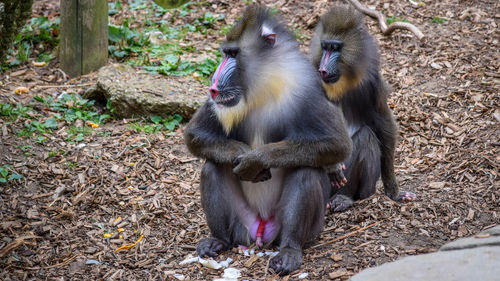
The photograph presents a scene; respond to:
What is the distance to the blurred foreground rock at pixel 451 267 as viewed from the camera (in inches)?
113

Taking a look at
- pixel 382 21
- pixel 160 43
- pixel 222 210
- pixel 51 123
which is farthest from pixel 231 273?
pixel 382 21

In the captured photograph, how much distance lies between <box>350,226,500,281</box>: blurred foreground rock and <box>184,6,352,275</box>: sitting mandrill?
3.77ft

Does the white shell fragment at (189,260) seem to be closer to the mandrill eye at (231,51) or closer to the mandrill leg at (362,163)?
the mandrill leg at (362,163)

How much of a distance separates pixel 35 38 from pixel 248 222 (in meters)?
4.94

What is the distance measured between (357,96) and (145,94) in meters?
2.55

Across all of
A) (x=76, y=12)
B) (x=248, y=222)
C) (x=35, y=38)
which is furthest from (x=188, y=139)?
(x=35, y=38)

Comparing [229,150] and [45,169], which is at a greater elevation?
[229,150]

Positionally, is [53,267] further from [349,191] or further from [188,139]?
[349,191]

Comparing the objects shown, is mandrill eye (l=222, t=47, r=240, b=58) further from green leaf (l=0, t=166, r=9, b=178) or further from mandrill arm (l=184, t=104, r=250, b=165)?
green leaf (l=0, t=166, r=9, b=178)

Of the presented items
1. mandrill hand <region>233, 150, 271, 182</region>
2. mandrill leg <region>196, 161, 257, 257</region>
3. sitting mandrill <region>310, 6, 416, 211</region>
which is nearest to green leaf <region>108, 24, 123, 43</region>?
sitting mandrill <region>310, 6, 416, 211</region>

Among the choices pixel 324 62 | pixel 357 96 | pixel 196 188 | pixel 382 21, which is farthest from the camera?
pixel 382 21

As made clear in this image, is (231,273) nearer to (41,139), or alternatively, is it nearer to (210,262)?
(210,262)

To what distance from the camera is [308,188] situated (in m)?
4.22

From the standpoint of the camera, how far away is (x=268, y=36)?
13.9 feet
